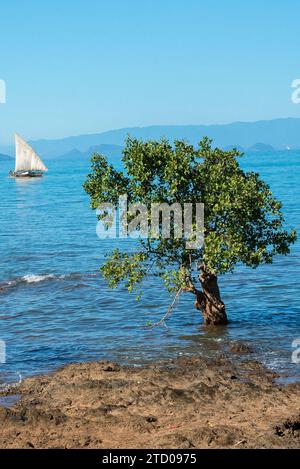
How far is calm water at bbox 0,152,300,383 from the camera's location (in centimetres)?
2886

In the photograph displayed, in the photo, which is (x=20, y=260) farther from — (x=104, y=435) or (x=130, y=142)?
(x=104, y=435)

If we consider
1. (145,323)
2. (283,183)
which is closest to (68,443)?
(145,323)

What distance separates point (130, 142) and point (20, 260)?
1108 inches

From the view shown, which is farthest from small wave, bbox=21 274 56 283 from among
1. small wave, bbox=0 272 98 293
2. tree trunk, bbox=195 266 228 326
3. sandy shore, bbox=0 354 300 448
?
sandy shore, bbox=0 354 300 448

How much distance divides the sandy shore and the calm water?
221 centimetres

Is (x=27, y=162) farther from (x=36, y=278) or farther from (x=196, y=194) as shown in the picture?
(x=196, y=194)

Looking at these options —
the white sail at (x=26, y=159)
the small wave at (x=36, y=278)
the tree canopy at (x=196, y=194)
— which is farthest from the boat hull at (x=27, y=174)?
the tree canopy at (x=196, y=194)

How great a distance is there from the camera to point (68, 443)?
18.5m

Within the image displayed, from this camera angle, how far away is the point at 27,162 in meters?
192

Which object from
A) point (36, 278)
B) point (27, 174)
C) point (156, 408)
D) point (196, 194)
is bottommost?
point (156, 408)

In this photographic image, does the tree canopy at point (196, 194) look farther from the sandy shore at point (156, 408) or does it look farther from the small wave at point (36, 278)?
the small wave at point (36, 278)

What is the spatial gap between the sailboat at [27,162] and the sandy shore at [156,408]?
16575 cm

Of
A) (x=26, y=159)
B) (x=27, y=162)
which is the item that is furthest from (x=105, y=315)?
(x=27, y=162)

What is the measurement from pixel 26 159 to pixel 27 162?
1.18 metres
